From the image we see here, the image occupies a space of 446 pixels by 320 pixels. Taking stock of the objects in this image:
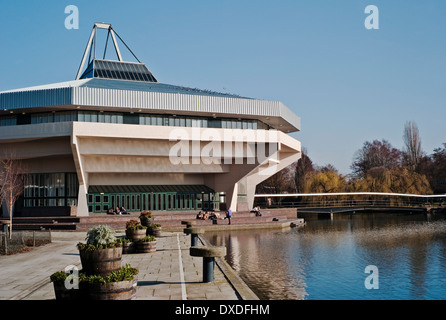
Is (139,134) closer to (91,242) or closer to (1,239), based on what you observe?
(1,239)

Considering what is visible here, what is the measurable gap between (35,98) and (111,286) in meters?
29.3

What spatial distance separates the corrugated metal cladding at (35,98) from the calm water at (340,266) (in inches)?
635

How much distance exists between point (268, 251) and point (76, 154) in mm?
19111

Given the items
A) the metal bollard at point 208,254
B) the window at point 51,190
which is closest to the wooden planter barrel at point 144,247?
the metal bollard at point 208,254

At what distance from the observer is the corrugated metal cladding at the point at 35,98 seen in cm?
3338

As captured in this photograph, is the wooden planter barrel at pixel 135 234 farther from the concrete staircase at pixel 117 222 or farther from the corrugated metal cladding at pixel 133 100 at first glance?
the corrugated metal cladding at pixel 133 100

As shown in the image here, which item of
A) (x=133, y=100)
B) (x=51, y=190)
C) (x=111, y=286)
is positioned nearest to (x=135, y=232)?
(x=111, y=286)

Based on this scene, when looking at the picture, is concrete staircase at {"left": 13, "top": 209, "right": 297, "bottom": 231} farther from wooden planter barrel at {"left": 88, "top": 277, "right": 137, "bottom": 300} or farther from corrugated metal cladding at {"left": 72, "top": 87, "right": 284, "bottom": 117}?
wooden planter barrel at {"left": 88, "top": 277, "right": 137, "bottom": 300}

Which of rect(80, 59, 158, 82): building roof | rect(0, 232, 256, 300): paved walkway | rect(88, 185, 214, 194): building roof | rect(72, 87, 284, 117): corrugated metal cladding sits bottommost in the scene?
rect(0, 232, 256, 300): paved walkway

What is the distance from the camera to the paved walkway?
1027cm

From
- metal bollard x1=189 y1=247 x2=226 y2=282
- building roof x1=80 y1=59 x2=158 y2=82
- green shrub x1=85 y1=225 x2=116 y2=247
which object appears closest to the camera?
green shrub x1=85 y1=225 x2=116 y2=247

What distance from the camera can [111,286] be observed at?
8359 mm

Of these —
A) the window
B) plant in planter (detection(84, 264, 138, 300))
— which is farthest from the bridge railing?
plant in planter (detection(84, 264, 138, 300))

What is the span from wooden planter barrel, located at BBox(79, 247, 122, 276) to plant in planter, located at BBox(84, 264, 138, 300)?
1.03ft
